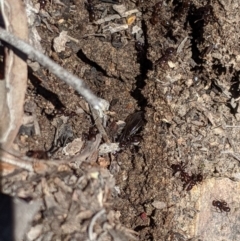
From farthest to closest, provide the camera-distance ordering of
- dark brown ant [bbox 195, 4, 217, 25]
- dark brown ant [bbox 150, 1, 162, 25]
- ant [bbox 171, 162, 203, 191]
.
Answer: dark brown ant [bbox 150, 1, 162, 25], ant [bbox 171, 162, 203, 191], dark brown ant [bbox 195, 4, 217, 25]

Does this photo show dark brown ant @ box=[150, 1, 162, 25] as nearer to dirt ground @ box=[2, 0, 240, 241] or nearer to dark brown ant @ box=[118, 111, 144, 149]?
dirt ground @ box=[2, 0, 240, 241]

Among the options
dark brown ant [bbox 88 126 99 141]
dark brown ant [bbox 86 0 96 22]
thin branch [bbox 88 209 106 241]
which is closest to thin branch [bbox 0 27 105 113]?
thin branch [bbox 88 209 106 241]

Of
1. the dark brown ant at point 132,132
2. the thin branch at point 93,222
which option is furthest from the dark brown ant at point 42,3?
the thin branch at point 93,222

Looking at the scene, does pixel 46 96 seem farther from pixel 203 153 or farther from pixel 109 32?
pixel 203 153

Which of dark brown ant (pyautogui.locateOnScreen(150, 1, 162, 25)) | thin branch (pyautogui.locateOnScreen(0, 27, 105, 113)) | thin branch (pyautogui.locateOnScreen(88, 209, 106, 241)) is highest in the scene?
dark brown ant (pyautogui.locateOnScreen(150, 1, 162, 25))

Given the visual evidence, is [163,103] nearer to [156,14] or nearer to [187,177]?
[187,177]

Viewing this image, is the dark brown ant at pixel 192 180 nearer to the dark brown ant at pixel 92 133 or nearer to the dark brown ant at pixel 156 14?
the dark brown ant at pixel 92 133

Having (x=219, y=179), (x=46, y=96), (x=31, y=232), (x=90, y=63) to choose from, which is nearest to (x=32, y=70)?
(x=46, y=96)
